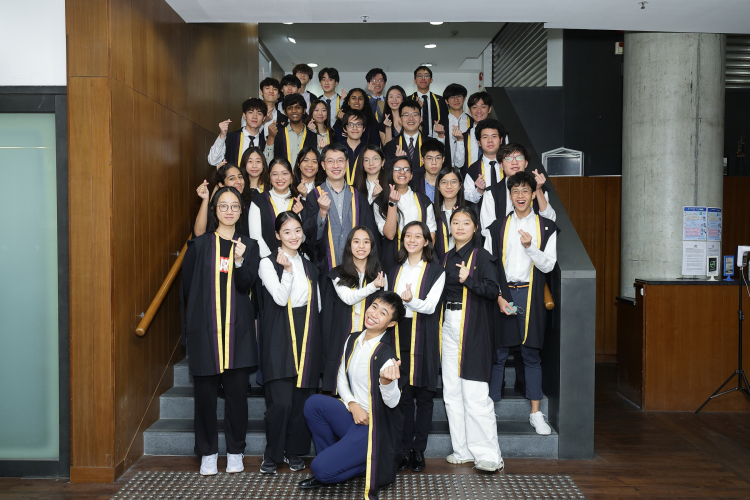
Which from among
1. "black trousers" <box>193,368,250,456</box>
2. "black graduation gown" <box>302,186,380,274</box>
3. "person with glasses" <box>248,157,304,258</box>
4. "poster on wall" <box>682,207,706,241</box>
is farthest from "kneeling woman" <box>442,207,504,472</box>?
"poster on wall" <box>682,207,706,241</box>

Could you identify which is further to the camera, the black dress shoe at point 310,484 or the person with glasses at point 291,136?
the person with glasses at point 291,136

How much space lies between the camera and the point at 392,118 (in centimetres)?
573

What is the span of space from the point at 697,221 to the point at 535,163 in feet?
5.91

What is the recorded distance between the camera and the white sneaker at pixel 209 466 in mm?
3488

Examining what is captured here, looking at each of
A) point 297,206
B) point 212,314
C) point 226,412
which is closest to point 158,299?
point 212,314

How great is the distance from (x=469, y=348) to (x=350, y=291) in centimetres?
80

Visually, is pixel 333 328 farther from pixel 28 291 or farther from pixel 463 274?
pixel 28 291

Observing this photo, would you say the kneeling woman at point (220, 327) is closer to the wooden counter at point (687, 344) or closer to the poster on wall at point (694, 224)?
the wooden counter at point (687, 344)

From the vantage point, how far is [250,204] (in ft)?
13.4

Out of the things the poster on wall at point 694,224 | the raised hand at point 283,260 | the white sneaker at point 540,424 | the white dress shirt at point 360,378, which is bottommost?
the white sneaker at point 540,424

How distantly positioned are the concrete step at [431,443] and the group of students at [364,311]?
108 millimetres

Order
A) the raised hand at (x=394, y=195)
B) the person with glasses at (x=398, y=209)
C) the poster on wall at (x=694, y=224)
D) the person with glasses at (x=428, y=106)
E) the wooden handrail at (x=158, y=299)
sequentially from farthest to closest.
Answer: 1. the person with glasses at (x=428, y=106)
2. the poster on wall at (x=694, y=224)
3. the person with glasses at (x=398, y=209)
4. the raised hand at (x=394, y=195)
5. the wooden handrail at (x=158, y=299)

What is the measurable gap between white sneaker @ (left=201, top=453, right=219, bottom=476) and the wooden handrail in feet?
2.76

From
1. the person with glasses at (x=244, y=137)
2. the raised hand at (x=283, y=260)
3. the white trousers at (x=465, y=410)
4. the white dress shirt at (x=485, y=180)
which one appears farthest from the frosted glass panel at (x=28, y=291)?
the white dress shirt at (x=485, y=180)
